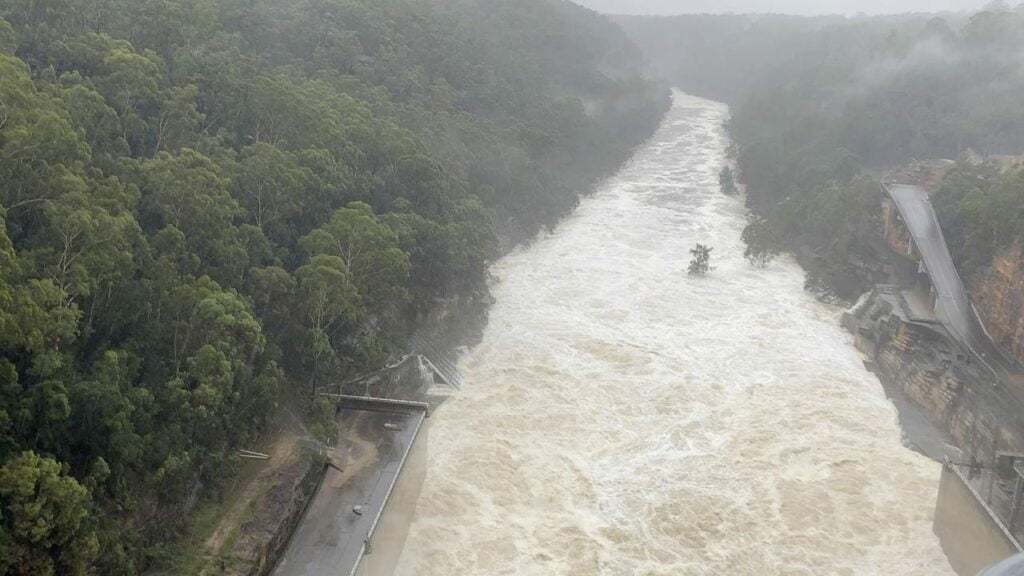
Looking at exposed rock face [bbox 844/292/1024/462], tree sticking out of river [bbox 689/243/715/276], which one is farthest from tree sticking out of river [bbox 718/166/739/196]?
exposed rock face [bbox 844/292/1024/462]

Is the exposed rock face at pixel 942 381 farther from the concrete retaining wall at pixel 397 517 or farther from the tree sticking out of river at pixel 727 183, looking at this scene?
the tree sticking out of river at pixel 727 183

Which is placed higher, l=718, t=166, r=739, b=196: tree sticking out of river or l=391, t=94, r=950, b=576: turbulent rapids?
l=718, t=166, r=739, b=196: tree sticking out of river

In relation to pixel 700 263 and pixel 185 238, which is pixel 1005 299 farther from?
pixel 185 238

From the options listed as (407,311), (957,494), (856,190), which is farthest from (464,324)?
(856,190)

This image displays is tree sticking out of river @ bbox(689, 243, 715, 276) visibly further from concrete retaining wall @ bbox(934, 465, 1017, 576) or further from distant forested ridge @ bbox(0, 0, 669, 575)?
concrete retaining wall @ bbox(934, 465, 1017, 576)

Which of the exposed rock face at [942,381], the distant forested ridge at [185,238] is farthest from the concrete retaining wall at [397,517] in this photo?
the exposed rock face at [942,381]

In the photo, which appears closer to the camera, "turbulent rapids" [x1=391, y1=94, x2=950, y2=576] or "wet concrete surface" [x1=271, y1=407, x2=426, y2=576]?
"wet concrete surface" [x1=271, y1=407, x2=426, y2=576]
